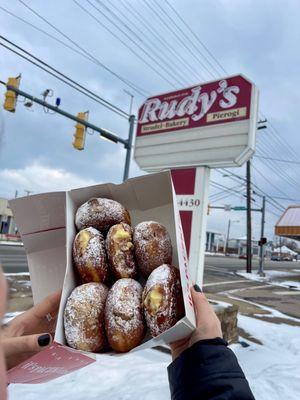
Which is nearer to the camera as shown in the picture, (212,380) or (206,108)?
(212,380)

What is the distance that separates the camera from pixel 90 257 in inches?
52.4

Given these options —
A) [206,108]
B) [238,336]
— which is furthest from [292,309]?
[206,108]

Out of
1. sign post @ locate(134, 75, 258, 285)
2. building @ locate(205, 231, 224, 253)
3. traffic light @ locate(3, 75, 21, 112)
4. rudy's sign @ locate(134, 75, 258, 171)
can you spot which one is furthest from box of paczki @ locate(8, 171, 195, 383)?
building @ locate(205, 231, 224, 253)

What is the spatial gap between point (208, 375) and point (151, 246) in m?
0.49

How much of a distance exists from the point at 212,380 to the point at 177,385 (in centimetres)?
16

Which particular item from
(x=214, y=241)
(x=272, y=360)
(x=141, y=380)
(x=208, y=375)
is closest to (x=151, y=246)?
(x=208, y=375)

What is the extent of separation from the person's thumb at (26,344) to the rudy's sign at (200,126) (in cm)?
479

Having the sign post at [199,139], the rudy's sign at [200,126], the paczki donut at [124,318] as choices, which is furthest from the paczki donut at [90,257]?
the rudy's sign at [200,126]

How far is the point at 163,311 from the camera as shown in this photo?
1.16 metres

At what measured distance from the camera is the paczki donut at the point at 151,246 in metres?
1.37

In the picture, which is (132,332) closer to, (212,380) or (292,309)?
(212,380)

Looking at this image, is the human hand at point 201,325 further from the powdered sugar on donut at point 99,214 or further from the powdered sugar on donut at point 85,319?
the powdered sugar on donut at point 99,214

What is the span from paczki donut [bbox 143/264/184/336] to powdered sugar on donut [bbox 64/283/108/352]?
Answer: 0.58 feet

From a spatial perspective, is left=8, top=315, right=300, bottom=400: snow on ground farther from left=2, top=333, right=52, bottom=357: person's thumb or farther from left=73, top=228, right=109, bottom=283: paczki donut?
left=2, top=333, right=52, bottom=357: person's thumb
